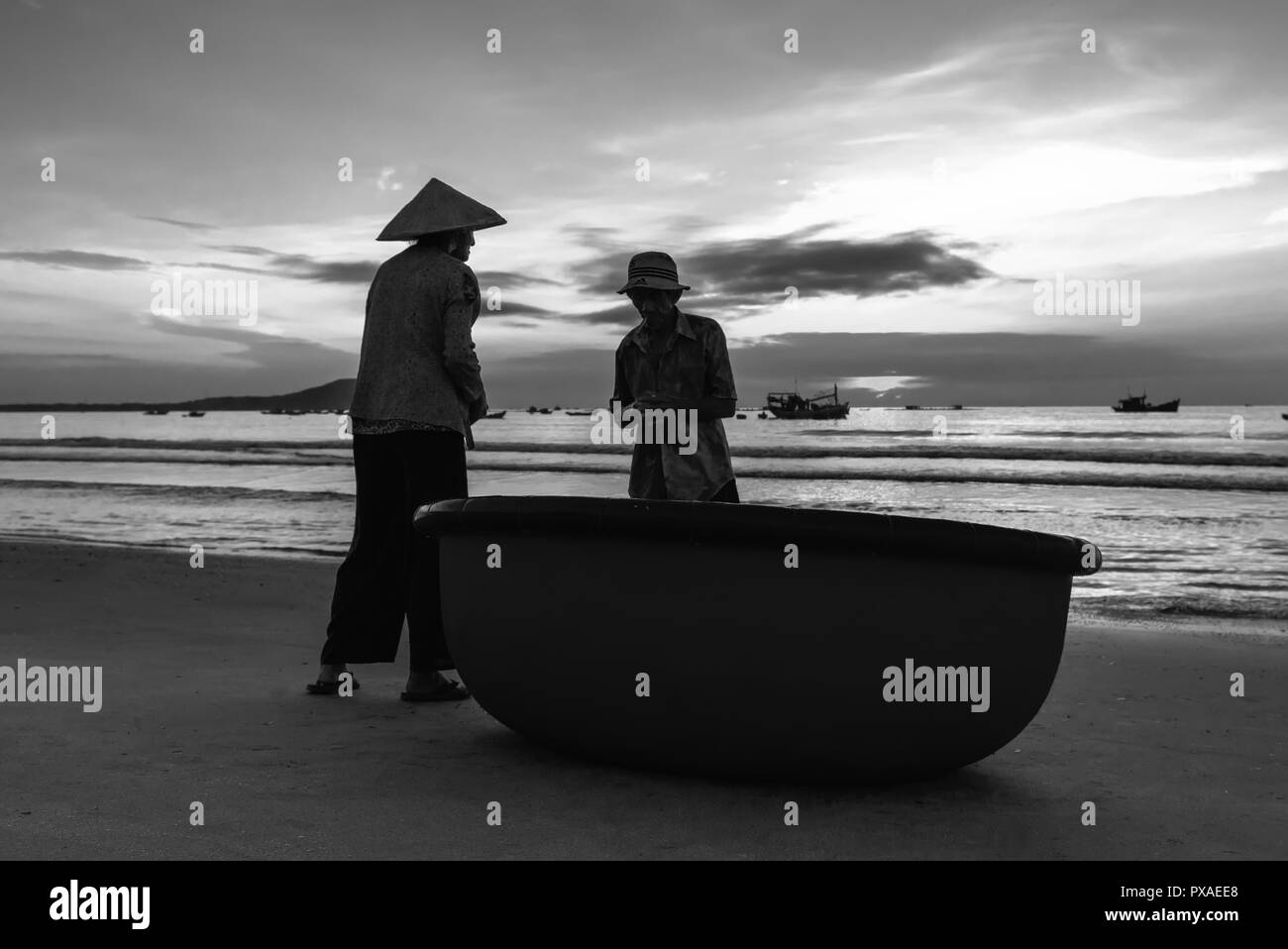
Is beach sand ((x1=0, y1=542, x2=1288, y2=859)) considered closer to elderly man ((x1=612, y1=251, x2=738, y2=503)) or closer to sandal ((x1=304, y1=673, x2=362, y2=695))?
sandal ((x1=304, y1=673, x2=362, y2=695))

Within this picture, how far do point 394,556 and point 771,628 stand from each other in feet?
5.89

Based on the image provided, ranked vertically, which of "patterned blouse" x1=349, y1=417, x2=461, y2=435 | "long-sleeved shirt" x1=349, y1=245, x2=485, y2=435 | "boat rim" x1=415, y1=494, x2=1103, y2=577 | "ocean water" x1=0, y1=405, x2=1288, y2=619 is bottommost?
"ocean water" x1=0, y1=405, x2=1288, y2=619

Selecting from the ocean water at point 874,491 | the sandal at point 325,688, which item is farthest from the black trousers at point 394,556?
the ocean water at point 874,491

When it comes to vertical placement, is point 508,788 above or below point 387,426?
below

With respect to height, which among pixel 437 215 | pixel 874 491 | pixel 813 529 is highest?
pixel 437 215

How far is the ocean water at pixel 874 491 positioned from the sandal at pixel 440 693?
18.2ft

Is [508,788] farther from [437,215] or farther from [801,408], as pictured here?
[801,408]

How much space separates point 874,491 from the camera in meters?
23.8

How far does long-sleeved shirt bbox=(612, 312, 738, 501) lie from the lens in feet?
13.1

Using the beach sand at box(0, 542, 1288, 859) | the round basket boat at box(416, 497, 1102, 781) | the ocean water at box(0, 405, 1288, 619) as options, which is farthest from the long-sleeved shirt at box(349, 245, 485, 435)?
the ocean water at box(0, 405, 1288, 619)

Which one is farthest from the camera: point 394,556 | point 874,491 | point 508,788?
Answer: point 874,491

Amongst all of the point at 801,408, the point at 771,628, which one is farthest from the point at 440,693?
the point at 801,408

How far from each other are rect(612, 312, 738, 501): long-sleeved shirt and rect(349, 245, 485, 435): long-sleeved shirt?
61 centimetres

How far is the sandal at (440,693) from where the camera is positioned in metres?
4.34
